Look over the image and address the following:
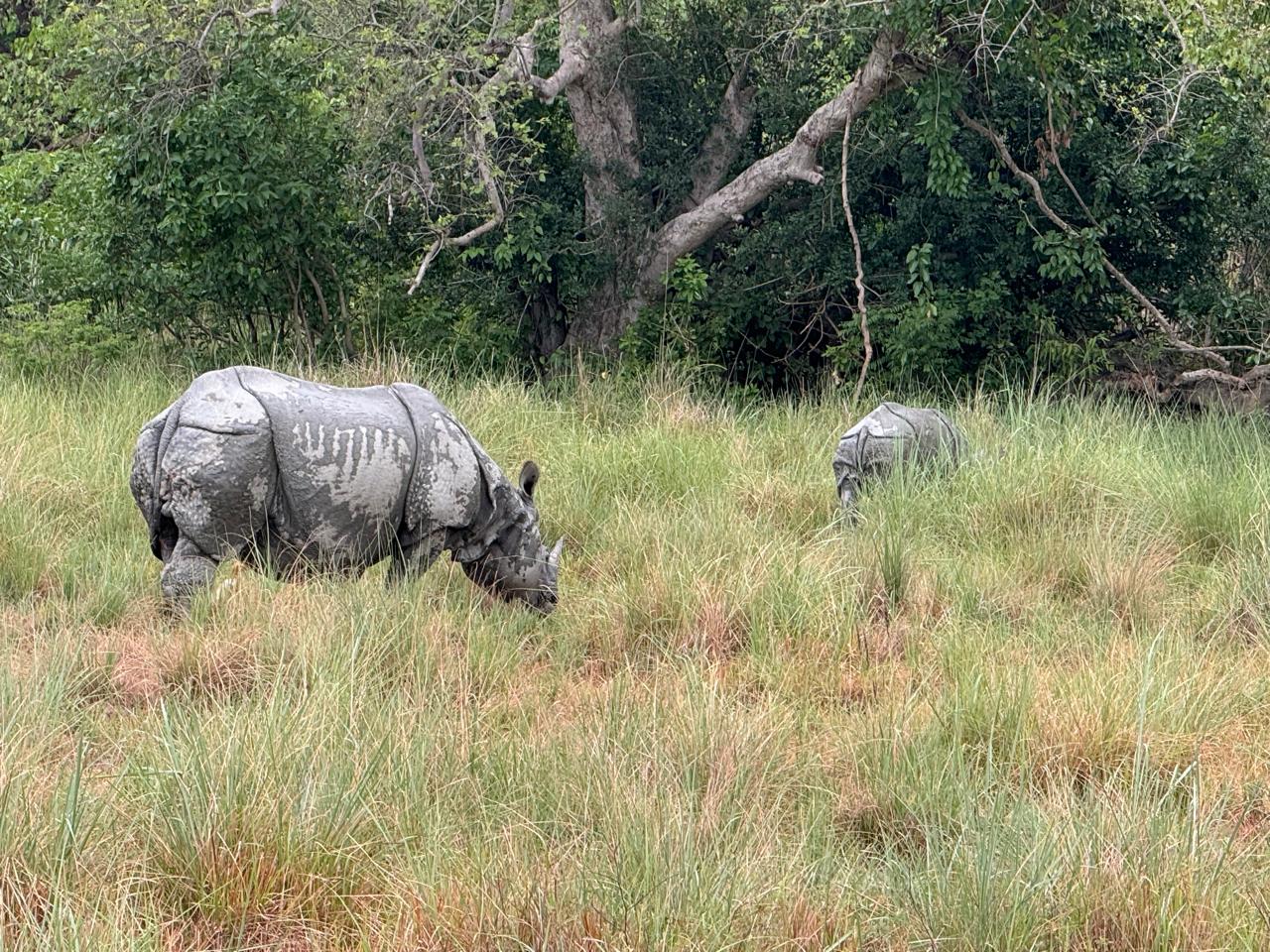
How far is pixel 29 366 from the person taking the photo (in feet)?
36.4

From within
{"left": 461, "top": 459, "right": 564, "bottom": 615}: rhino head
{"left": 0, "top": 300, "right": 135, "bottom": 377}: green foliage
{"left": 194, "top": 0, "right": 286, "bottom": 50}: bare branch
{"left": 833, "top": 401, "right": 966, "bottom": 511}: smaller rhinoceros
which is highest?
{"left": 194, "top": 0, "right": 286, "bottom": 50}: bare branch

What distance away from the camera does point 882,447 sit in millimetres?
7547

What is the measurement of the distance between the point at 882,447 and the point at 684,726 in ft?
11.1

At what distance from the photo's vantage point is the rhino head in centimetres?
606

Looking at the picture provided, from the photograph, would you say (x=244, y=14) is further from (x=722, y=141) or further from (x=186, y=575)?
(x=186, y=575)

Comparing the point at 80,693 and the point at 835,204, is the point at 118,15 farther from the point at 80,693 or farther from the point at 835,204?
the point at 80,693

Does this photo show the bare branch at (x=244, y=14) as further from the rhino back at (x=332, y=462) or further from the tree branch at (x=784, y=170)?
the rhino back at (x=332, y=462)

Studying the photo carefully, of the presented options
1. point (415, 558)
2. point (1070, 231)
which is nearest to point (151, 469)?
point (415, 558)

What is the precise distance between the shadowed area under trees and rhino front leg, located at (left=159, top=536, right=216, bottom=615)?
20.9 ft

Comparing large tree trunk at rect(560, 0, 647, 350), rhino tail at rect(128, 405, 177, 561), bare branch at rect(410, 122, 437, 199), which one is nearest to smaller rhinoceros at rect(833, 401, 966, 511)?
rhino tail at rect(128, 405, 177, 561)

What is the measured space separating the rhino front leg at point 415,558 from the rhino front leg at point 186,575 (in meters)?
0.75

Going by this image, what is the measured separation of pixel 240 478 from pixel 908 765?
2.68 m

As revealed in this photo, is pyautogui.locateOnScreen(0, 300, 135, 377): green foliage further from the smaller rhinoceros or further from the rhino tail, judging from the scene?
the smaller rhinoceros

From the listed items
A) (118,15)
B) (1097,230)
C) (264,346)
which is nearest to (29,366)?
(264,346)
